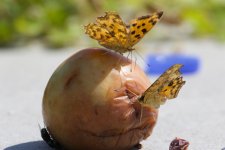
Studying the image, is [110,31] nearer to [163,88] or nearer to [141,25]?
[141,25]

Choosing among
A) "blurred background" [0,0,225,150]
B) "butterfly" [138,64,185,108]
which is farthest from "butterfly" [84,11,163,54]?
"blurred background" [0,0,225,150]

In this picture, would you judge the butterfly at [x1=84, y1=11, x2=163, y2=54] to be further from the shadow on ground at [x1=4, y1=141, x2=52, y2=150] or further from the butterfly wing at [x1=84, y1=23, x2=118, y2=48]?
the shadow on ground at [x1=4, y1=141, x2=52, y2=150]

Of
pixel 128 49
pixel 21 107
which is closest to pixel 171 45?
pixel 21 107

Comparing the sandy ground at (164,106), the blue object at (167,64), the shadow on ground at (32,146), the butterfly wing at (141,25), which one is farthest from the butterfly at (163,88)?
the blue object at (167,64)

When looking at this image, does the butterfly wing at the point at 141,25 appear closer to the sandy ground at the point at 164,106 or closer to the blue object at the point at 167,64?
the sandy ground at the point at 164,106

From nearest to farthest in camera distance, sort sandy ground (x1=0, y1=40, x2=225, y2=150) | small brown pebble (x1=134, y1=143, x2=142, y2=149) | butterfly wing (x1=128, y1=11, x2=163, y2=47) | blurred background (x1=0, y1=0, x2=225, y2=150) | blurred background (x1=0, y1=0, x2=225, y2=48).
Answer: butterfly wing (x1=128, y1=11, x2=163, y2=47) < small brown pebble (x1=134, y1=143, x2=142, y2=149) < sandy ground (x1=0, y1=40, x2=225, y2=150) < blurred background (x1=0, y1=0, x2=225, y2=150) < blurred background (x1=0, y1=0, x2=225, y2=48)
